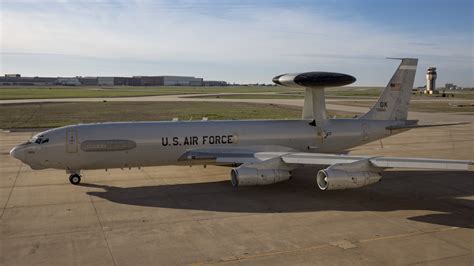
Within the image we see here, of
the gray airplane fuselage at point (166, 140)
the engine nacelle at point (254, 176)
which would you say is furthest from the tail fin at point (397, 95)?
the engine nacelle at point (254, 176)

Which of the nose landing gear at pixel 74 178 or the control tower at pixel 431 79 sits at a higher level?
the control tower at pixel 431 79

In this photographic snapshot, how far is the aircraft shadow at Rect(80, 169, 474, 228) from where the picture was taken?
19.3 meters

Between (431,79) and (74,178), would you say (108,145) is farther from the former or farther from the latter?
(431,79)

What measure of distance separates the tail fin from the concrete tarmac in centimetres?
445

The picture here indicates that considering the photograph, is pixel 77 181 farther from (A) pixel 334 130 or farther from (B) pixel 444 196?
(B) pixel 444 196

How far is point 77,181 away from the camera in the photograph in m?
23.8

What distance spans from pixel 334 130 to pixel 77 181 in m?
15.9

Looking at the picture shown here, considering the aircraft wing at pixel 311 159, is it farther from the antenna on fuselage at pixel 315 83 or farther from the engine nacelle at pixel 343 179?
the antenna on fuselage at pixel 315 83

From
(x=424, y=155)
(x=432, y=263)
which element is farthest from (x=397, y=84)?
(x=432, y=263)

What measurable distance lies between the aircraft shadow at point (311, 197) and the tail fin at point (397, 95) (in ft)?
18.5

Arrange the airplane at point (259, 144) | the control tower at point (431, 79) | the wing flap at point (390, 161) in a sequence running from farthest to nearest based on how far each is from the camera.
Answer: the control tower at point (431, 79) < the airplane at point (259, 144) < the wing flap at point (390, 161)

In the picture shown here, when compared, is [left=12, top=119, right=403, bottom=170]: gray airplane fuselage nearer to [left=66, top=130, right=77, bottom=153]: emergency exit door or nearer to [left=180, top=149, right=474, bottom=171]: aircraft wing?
[left=66, top=130, right=77, bottom=153]: emergency exit door

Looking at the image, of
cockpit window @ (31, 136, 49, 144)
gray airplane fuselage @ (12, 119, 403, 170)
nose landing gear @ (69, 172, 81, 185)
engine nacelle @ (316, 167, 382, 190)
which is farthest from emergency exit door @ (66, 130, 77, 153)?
engine nacelle @ (316, 167, 382, 190)

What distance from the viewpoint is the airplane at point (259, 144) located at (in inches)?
793
